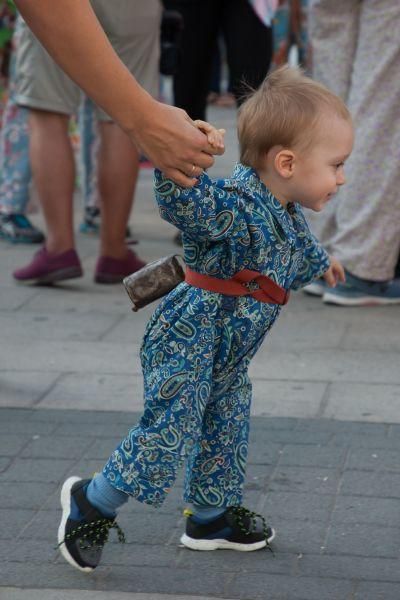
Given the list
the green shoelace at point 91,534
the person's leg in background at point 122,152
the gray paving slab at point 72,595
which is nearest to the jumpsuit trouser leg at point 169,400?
the green shoelace at point 91,534

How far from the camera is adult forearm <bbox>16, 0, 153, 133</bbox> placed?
258 centimetres

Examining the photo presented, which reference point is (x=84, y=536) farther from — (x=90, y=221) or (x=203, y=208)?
(x=90, y=221)

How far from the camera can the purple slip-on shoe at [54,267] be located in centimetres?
572

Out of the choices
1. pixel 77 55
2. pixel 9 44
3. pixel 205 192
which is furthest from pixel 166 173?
pixel 9 44

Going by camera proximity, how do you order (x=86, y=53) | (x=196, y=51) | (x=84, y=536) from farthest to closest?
(x=196, y=51) → (x=84, y=536) → (x=86, y=53)

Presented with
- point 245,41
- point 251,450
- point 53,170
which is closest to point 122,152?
point 53,170

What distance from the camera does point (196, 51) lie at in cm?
655

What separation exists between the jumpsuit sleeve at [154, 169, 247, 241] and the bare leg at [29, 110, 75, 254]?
9.70ft

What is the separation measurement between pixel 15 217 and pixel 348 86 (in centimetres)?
218

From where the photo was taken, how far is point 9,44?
7586 millimetres

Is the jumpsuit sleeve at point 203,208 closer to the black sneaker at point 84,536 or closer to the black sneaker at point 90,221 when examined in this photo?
the black sneaker at point 84,536

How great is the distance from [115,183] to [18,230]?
3.99 ft

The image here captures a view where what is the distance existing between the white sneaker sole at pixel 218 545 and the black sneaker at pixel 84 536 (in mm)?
202

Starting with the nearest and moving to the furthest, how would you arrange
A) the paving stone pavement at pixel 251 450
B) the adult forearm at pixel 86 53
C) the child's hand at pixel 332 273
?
the adult forearm at pixel 86 53 < the paving stone pavement at pixel 251 450 < the child's hand at pixel 332 273
